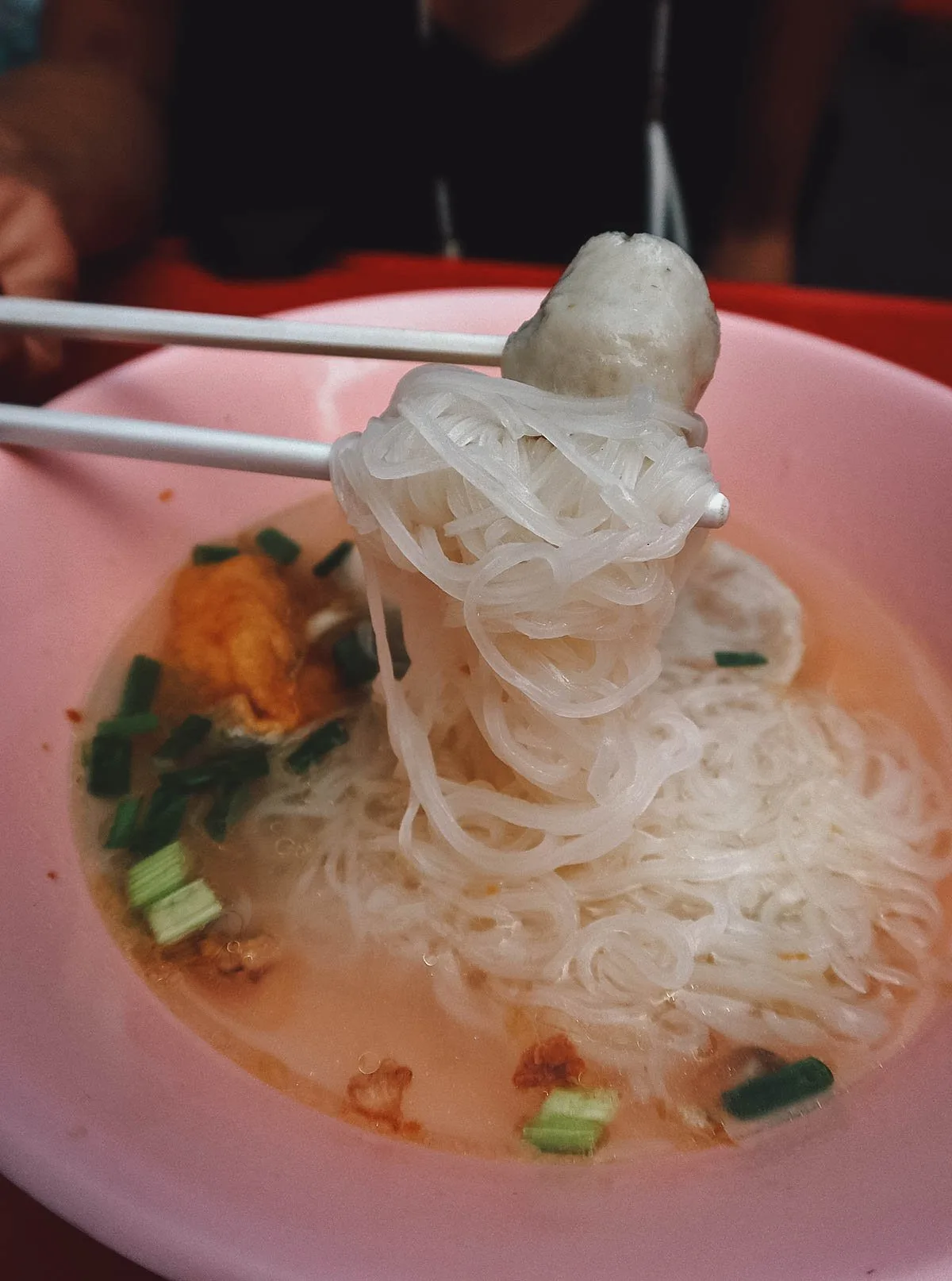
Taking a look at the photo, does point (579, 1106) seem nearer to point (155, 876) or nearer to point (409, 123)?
point (155, 876)

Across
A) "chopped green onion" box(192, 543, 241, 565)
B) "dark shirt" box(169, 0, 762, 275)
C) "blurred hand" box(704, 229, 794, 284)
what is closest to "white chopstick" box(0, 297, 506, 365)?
"chopped green onion" box(192, 543, 241, 565)

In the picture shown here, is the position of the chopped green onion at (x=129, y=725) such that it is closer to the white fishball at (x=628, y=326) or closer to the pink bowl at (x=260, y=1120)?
the pink bowl at (x=260, y=1120)

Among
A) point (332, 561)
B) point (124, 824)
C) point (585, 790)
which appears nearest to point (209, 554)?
point (332, 561)

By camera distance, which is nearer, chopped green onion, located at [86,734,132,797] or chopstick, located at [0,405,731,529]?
chopstick, located at [0,405,731,529]

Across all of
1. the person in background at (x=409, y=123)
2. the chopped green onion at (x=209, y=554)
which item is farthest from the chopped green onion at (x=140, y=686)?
the person in background at (x=409, y=123)

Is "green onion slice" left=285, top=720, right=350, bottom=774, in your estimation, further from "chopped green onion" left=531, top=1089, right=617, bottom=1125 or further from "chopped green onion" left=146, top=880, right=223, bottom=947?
"chopped green onion" left=531, top=1089, right=617, bottom=1125
